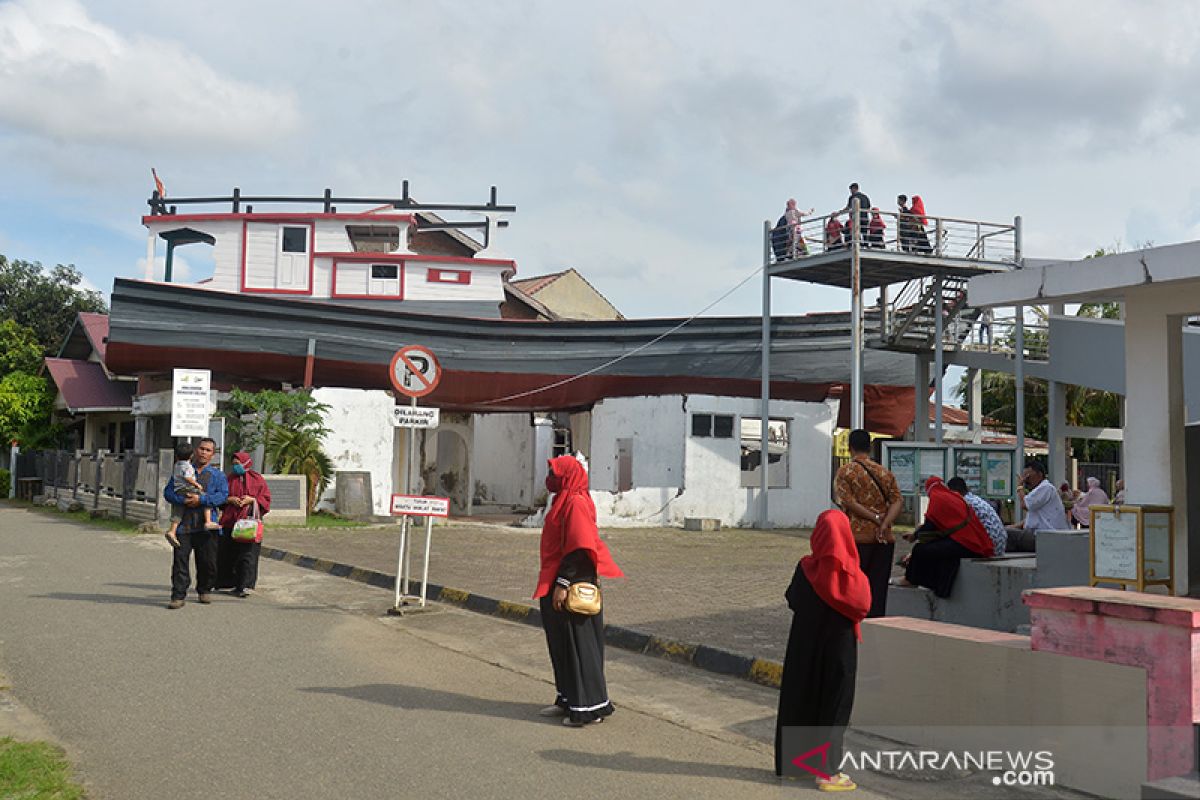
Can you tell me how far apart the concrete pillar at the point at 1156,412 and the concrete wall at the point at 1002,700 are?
164 centimetres

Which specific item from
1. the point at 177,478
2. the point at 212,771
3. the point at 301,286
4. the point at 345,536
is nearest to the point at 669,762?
the point at 212,771

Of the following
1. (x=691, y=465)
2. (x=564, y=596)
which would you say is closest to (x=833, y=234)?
(x=691, y=465)

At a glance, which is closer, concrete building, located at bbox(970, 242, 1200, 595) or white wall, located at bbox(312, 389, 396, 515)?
concrete building, located at bbox(970, 242, 1200, 595)

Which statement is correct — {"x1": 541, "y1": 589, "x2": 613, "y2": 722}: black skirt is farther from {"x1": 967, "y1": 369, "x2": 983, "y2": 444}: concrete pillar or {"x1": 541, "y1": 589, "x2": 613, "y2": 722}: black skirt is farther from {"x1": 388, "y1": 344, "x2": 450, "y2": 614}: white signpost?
{"x1": 967, "y1": 369, "x2": 983, "y2": 444}: concrete pillar

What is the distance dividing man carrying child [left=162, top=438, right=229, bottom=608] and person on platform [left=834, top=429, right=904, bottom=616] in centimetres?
609

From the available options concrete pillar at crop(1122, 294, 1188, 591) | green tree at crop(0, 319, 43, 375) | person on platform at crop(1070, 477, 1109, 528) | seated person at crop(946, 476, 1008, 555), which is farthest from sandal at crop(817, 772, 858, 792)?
green tree at crop(0, 319, 43, 375)

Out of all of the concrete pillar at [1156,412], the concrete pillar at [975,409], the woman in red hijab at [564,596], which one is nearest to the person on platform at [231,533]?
the woman in red hijab at [564,596]

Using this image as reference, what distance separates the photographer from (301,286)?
26.6 meters

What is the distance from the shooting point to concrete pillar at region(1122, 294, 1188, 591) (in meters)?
6.76

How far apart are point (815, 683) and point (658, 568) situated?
9200 millimetres

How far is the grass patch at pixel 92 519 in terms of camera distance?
20172mm

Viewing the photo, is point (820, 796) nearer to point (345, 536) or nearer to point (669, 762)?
point (669, 762)

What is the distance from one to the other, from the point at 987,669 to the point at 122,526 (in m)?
18.5

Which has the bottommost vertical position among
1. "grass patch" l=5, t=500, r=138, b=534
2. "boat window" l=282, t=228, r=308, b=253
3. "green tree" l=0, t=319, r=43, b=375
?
"grass patch" l=5, t=500, r=138, b=534
